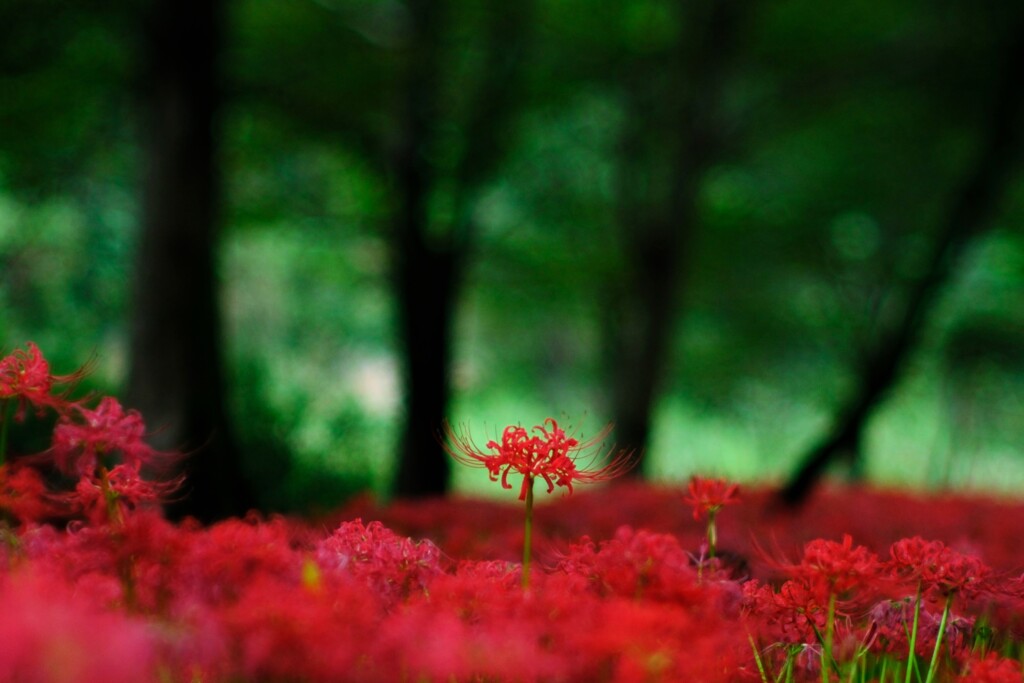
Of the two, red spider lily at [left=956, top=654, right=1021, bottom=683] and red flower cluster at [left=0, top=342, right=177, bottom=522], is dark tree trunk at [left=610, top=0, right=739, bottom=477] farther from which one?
red flower cluster at [left=0, top=342, right=177, bottom=522]

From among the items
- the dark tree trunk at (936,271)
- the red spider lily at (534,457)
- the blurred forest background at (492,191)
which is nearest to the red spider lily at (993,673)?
the red spider lily at (534,457)

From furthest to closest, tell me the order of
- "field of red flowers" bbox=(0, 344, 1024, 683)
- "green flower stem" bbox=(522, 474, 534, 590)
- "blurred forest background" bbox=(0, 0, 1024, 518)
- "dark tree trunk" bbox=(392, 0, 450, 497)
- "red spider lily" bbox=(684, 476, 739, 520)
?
"dark tree trunk" bbox=(392, 0, 450, 497)
"blurred forest background" bbox=(0, 0, 1024, 518)
"red spider lily" bbox=(684, 476, 739, 520)
"green flower stem" bbox=(522, 474, 534, 590)
"field of red flowers" bbox=(0, 344, 1024, 683)

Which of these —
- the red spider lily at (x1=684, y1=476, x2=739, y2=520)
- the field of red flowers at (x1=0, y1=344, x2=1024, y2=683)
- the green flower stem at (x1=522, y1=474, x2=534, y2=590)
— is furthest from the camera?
the red spider lily at (x1=684, y1=476, x2=739, y2=520)

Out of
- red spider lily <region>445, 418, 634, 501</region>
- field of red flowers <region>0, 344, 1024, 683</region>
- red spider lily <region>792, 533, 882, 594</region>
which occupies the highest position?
red spider lily <region>445, 418, 634, 501</region>

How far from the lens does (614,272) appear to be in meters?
11.6

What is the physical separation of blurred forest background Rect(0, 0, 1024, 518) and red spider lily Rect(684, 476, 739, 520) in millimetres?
1477

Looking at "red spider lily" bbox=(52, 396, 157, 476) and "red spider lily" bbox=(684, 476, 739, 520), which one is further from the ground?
"red spider lily" bbox=(52, 396, 157, 476)

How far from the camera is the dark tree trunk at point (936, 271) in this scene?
552 centimetres

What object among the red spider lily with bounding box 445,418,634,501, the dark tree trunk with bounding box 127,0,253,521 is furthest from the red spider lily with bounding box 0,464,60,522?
the dark tree trunk with bounding box 127,0,253,521

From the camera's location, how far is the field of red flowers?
47.4 inches

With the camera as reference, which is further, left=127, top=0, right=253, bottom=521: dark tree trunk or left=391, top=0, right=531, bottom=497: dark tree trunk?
left=391, top=0, right=531, bottom=497: dark tree trunk

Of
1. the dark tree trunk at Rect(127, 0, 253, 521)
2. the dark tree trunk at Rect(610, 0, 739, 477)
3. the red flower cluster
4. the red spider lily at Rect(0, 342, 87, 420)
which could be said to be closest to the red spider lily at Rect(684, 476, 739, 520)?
the red flower cluster

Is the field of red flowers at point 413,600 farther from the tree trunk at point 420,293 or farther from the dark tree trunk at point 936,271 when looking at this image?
the tree trunk at point 420,293

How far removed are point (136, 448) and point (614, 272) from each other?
33.4 feet
